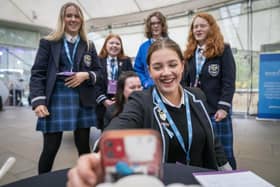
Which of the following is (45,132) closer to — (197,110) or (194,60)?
(197,110)

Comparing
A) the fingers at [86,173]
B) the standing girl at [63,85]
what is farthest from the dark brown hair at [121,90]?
the fingers at [86,173]

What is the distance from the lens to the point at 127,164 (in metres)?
0.34

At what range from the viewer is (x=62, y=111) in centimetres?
170

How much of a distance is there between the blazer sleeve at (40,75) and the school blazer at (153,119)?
750mm

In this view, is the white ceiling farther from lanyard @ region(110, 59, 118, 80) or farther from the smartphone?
the smartphone

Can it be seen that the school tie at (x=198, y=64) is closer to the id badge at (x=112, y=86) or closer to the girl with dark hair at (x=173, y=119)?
the girl with dark hair at (x=173, y=119)

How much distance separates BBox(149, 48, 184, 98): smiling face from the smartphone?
0.88 meters

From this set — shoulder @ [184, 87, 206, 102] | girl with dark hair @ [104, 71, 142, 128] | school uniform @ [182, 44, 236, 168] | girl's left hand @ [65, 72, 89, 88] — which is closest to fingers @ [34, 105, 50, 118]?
girl's left hand @ [65, 72, 89, 88]

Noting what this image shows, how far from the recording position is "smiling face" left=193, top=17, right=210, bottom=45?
1900mm

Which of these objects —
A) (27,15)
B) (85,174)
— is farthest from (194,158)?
(27,15)

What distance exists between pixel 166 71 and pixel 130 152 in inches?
35.5

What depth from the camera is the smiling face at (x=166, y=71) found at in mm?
1220

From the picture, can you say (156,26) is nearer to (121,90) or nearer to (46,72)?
(121,90)

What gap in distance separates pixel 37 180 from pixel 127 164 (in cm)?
55
